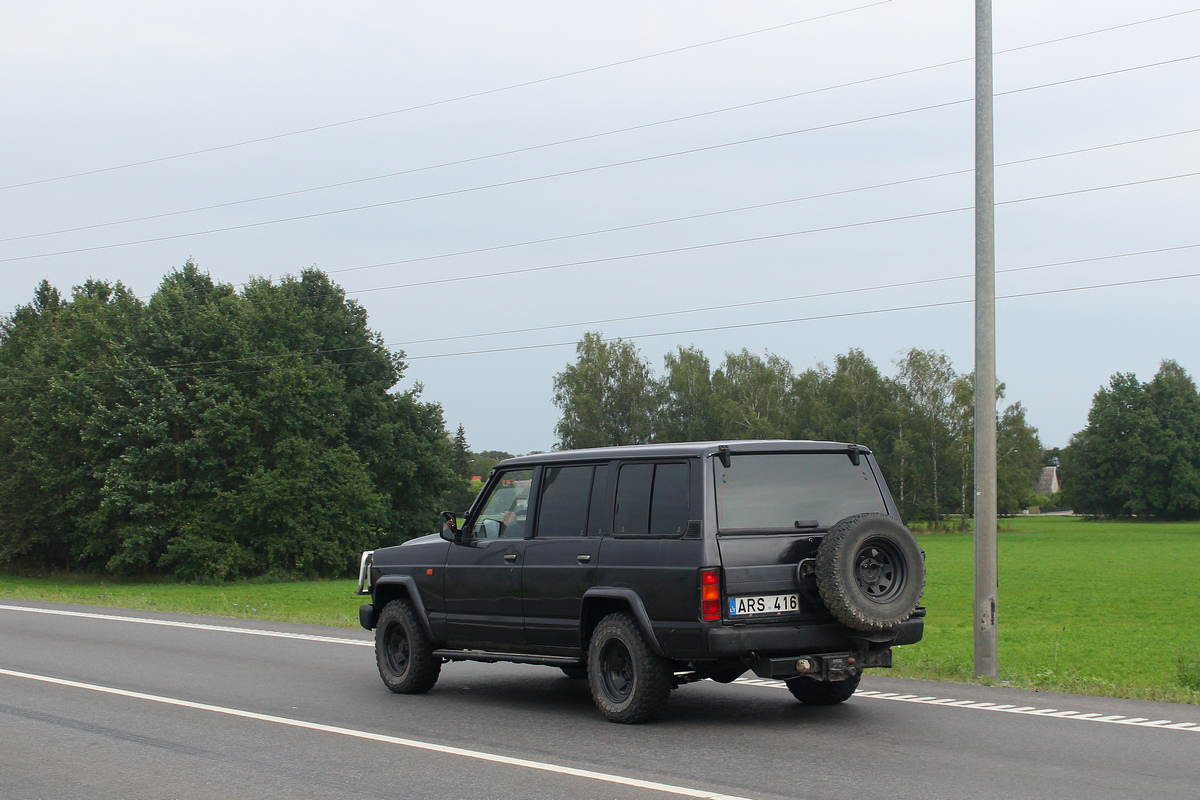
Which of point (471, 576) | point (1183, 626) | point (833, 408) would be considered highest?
point (833, 408)

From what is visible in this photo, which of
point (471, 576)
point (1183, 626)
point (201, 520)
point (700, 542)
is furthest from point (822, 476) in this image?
point (201, 520)

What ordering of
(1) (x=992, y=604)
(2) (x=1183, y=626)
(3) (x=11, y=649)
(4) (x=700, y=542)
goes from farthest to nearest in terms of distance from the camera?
(2) (x=1183, y=626)
(3) (x=11, y=649)
(1) (x=992, y=604)
(4) (x=700, y=542)

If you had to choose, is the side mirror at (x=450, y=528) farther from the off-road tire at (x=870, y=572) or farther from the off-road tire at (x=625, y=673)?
the off-road tire at (x=870, y=572)

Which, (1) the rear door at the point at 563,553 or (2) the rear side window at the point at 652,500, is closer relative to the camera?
(2) the rear side window at the point at 652,500

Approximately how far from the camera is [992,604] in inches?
453

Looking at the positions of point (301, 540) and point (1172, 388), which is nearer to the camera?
point (301, 540)

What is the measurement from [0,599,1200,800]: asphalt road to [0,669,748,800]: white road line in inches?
0.9

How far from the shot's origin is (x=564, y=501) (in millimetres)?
9281

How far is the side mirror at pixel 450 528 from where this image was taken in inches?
393

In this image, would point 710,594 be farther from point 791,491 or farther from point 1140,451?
point 1140,451

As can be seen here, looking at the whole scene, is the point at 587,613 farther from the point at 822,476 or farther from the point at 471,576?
the point at 822,476

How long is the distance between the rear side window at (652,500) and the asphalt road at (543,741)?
137 cm

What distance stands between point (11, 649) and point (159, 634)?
223 cm

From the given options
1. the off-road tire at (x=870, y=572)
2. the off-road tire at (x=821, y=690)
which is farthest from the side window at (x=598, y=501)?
the off-road tire at (x=821, y=690)
